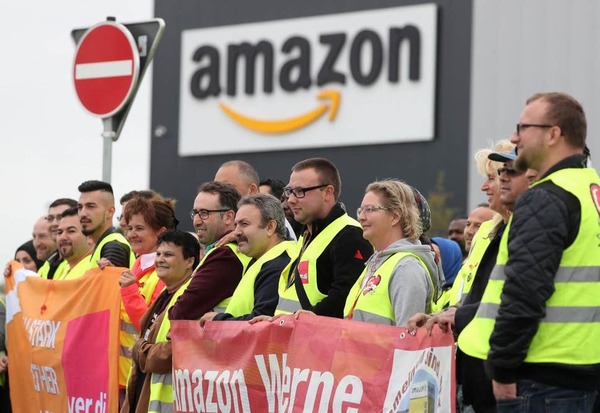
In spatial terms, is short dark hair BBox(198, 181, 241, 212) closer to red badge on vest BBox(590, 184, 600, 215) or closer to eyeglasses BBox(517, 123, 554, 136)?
eyeglasses BBox(517, 123, 554, 136)

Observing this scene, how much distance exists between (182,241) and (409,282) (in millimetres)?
2414

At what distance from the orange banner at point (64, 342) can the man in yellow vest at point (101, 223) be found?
36cm

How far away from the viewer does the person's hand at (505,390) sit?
21.1 ft

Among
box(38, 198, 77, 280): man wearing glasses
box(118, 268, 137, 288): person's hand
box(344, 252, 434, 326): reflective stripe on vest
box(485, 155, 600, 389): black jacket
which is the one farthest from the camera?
box(38, 198, 77, 280): man wearing glasses

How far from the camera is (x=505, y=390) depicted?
6430mm

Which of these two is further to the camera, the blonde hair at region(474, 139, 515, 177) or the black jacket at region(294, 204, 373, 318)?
the black jacket at region(294, 204, 373, 318)

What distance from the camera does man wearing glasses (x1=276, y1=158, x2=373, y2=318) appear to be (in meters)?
8.40

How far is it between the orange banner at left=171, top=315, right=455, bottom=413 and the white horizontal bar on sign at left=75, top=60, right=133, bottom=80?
2589 mm

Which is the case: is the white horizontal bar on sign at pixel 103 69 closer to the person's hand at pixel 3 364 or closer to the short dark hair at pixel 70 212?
the short dark hair at pixel 70 212

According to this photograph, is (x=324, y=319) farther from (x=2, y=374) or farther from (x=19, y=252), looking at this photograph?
(x=19, y=252)

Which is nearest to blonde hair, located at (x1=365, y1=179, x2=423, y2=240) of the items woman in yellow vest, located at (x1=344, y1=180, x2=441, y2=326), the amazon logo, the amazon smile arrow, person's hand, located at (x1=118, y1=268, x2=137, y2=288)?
woman in yellow vest, located at (x1=344, y1=180, x2=441, y2=326)

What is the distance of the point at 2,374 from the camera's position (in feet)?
38.3

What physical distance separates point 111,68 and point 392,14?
22.6 metres

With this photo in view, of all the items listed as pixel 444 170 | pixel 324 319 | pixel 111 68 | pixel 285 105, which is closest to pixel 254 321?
pixel 324 319
